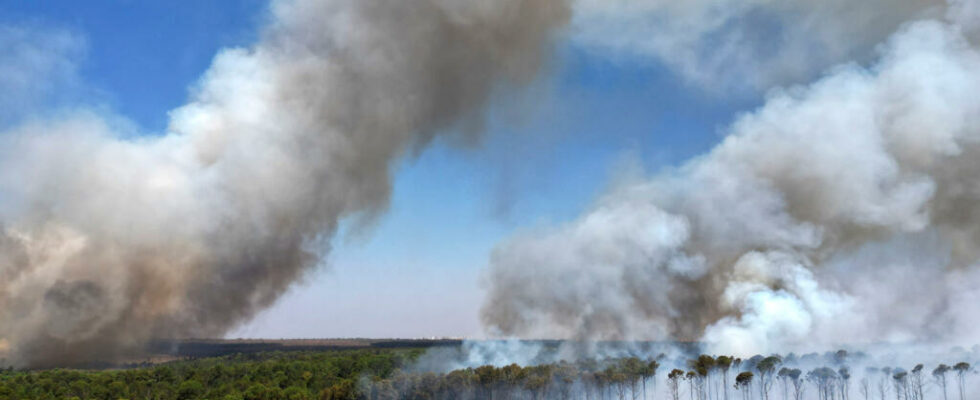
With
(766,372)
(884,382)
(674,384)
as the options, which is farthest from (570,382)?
(884,382)

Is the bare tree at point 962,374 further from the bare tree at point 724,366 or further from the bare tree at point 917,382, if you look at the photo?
the bare tree at point 724,366

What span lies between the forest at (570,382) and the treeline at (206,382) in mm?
203

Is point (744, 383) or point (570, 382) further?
point (744, 383)

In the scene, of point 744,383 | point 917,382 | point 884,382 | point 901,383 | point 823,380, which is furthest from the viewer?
→ point 884,382

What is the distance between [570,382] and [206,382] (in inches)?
2317

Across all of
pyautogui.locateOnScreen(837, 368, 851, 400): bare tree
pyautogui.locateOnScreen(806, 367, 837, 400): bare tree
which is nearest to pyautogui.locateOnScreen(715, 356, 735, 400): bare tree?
pyautogui.locateOnScreen(806, 367, 837, 400): bare tree

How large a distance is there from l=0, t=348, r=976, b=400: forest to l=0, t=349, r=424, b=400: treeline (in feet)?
0.67

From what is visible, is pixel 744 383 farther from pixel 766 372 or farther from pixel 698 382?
pixel 698 382

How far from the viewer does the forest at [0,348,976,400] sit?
10194cm

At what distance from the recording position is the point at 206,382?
11900 centimetres

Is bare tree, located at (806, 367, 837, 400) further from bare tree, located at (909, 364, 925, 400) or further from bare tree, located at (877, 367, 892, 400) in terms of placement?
bare tree, located at (909, 364, 925, 400)

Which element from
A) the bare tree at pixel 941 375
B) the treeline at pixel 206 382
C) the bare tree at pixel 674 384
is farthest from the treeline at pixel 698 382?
the treeline at pixel 206 382

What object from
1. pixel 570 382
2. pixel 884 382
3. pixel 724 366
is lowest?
pixel 884 382

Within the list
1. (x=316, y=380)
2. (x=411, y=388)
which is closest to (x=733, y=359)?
(x=411, y=388)
